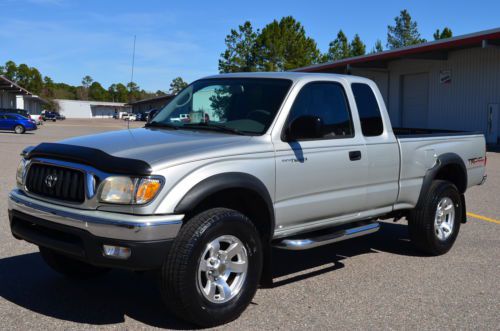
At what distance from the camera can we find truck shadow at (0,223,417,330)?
442 cm

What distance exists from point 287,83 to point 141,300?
2297 millimetres

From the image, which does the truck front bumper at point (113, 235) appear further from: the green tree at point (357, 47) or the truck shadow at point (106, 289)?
the green tree at point (357, 47)

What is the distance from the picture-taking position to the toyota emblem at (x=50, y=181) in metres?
4.26

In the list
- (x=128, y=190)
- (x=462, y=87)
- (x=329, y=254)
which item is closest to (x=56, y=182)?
(x=128, y=190)

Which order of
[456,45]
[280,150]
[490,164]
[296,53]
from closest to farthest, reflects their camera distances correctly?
[280,150]
[490,164]
[456,45]
[296,53]

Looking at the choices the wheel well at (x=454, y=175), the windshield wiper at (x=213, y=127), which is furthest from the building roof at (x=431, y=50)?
the windshield wiper at (x=213, y=127)

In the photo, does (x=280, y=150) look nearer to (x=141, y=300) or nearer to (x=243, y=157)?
(x=243, y=157)

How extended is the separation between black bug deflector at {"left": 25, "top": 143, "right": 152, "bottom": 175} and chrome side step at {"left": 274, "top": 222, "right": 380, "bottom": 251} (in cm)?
147

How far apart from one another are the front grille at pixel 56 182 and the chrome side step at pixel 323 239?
Result: 167 cm

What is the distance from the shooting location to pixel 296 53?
66.0 m

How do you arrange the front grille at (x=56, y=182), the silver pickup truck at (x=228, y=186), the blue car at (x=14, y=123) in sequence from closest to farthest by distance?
the silver pickup truck at (x=228, y=186) → the front grille at (x=56, y=182) → the blue car at (x=14, y=123)

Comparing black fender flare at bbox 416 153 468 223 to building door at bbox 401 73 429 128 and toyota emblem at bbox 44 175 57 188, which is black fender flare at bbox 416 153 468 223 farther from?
building door at bbox 401 73 429 128

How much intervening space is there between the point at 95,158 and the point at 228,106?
5.42ft

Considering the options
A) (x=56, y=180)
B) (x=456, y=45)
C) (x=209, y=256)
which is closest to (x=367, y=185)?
(x=209, y=256)
